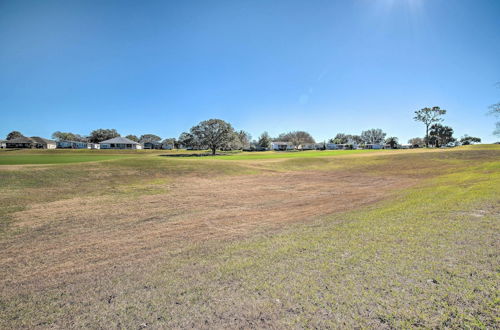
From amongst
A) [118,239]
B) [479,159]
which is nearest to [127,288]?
[118,239]

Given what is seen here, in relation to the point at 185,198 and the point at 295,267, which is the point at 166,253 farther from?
the point at 185,198

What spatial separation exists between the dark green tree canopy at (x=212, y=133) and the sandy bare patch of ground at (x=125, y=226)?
64584 millimetres

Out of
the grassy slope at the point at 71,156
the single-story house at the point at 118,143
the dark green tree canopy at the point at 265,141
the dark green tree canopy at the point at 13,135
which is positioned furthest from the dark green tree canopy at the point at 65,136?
the dark green tree canopy at the point at 265,141

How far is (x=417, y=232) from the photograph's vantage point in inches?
261

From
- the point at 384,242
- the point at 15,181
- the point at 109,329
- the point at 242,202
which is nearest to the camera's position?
the point at 109,329

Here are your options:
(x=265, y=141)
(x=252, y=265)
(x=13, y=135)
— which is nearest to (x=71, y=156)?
(x=252, y=265)

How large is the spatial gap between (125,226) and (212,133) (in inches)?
2795

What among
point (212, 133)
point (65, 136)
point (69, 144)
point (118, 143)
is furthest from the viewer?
point (65, 136)

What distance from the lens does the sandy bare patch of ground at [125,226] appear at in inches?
221

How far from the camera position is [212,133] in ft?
256

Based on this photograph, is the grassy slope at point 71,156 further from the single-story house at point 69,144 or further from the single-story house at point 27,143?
the single-story house at point 69,144

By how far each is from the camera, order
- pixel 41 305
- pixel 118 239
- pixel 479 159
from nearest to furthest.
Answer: pixel 41 305
pixel 118 239
pixel 479 159

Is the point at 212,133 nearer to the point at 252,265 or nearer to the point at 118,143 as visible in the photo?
the point at 118,143

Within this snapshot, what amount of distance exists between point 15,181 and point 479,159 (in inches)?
2149
